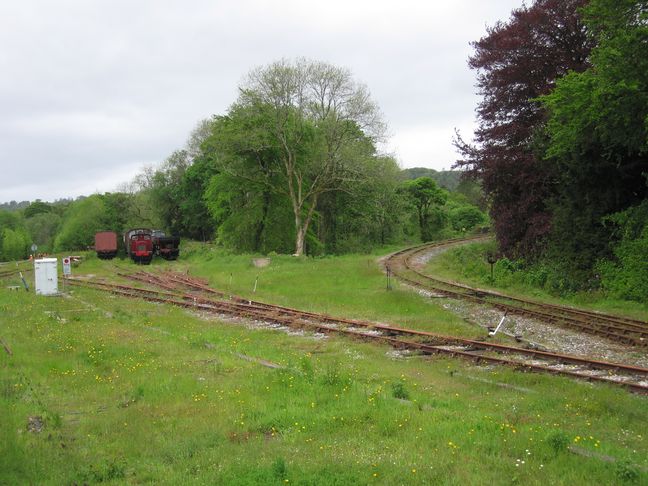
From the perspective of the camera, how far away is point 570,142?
2066 centimetres

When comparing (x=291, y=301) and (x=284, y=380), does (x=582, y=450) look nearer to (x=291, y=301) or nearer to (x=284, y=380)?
(x=284, y=380)

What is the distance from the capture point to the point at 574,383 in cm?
976

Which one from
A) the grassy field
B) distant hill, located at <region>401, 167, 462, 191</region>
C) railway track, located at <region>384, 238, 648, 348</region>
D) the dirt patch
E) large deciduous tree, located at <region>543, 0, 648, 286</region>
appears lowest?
the dirt patch

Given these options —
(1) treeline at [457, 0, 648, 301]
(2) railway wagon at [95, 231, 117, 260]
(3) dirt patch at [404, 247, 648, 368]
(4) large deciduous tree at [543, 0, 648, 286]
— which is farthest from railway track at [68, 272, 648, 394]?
(2) railway wagon at [95, 231, 117, 260]

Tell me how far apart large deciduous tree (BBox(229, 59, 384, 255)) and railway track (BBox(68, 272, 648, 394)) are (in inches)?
687

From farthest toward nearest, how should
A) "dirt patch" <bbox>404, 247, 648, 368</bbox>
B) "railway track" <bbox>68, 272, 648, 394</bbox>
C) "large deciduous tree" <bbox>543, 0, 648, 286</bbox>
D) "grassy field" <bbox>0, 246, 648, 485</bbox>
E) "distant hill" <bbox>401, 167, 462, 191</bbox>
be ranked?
"distant hill" <bbox>401, 167, 462, 191</bbox> < "large deciduous tree" <bbox>543, 0, 648, 286</bbox> < "dirt patch" <bbox>404, 247, 648, 368</bbox> < "railway track" <bbox>68, 272, 648, 394</bbox> < "grassy field" <bbox>0, 246, 648, 485</bbox>

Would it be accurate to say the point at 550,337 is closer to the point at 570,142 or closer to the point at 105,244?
the point at 570,142

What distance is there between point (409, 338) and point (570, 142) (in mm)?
11575

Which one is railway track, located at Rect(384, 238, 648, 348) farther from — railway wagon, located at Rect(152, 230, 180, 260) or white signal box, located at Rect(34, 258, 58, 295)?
railway wagon, located at Rect(152, 230, 180, 260)

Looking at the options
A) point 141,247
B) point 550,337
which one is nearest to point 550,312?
point 550,337

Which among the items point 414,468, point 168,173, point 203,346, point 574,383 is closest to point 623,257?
point 574,383

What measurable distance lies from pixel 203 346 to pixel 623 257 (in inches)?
611

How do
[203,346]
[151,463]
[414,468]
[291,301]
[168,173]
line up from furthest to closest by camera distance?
[168,173] < [291,301] < [203,346] < [151,463] < [414,468]

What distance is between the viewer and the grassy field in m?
5.94
